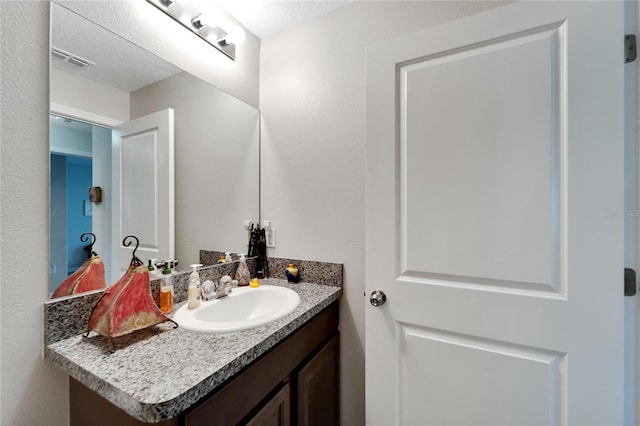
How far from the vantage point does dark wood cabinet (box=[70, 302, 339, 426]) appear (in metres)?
0.68

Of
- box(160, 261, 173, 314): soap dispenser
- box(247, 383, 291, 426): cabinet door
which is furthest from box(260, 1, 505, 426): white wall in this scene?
box(160, 261, 173, 314): soap dispenser

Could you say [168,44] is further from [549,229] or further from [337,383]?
[337,383]

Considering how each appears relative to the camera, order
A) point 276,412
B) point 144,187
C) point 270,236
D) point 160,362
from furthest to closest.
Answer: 1. point 270,236
2. point 144,187
3. point 276,412
4. point 160,362

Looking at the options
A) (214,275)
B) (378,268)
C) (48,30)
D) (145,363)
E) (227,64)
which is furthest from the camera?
(227,64)

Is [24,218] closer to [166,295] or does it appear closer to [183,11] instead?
[166,295]

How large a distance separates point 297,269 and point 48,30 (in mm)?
1321

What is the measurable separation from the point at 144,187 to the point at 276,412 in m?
1.02

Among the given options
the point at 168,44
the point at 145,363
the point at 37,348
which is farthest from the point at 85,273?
the point at 168,44

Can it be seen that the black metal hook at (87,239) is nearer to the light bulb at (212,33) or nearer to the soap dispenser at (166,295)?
the soap dispenser at (166,295)

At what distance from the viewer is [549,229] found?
85 cm

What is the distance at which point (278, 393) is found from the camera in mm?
909

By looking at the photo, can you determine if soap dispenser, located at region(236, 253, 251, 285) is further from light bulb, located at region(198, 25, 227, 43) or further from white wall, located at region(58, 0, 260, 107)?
light bulb, located at region(198, 25, 227, 43)

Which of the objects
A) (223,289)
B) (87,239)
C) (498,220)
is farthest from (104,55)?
(498,220)

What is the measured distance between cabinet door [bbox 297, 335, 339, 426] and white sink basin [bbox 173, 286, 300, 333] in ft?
0.90
